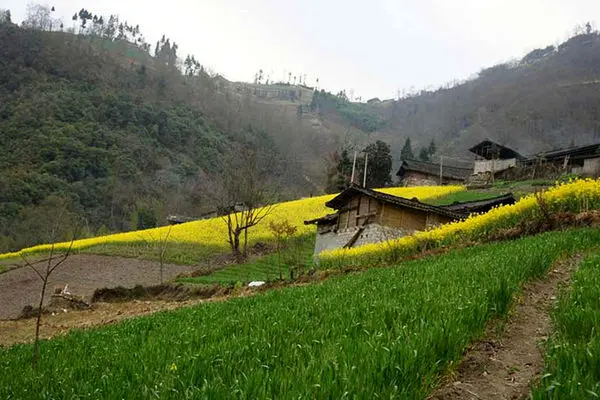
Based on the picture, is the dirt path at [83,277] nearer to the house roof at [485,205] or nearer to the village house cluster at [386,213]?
the village house cluster at [386,213]

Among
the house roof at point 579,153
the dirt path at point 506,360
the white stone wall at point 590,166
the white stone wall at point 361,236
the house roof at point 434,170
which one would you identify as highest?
the house roof at point 579,153

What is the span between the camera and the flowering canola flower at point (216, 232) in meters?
51.8

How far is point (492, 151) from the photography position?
74312 mm

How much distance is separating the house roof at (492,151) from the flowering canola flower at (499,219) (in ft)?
186

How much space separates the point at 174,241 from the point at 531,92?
13189 centimetres

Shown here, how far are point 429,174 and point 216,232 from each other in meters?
38.8

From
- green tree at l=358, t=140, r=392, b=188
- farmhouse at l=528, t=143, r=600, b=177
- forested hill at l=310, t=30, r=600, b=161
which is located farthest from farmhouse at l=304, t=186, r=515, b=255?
forested hill at l=310, t=30, r=600, b=161

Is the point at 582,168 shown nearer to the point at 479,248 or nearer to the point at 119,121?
the point at 479,248

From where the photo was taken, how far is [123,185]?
89.6 metres

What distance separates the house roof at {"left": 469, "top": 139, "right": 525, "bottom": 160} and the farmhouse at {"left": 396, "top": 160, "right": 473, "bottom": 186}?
181 inches

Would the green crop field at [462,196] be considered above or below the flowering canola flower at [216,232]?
above

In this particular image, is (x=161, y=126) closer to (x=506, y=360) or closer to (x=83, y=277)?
(x=83, y=277)

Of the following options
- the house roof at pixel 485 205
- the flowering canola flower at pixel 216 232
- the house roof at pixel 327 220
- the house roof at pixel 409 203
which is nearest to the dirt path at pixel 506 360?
the house roof at pixel 409 203

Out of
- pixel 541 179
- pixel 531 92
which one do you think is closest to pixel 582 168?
pixel 541 179
